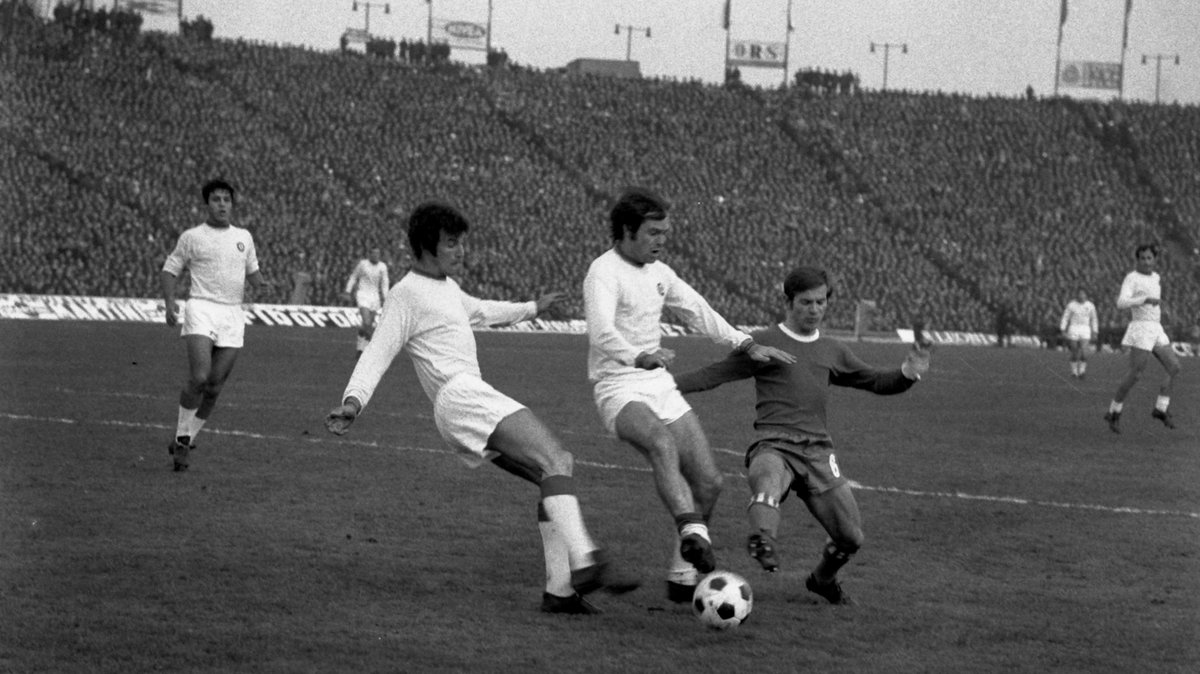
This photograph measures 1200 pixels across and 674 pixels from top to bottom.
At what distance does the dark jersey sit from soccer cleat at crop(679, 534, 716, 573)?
83 centimetres

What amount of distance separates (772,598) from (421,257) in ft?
7.50

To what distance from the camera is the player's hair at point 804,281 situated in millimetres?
7582

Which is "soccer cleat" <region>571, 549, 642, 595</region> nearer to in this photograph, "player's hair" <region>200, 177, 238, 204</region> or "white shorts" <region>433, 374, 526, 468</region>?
"white shorts" <region>433, 374, 526, 468</region>

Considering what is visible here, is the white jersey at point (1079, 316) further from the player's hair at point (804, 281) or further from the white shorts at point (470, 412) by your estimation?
the white shorts at point (470, 412)

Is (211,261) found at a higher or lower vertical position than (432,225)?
lower

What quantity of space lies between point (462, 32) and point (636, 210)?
190 ft

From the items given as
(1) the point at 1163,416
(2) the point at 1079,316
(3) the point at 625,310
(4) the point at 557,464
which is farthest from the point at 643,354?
(2) the point at 1079,316

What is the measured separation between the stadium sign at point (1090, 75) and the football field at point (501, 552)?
53737 millimetres

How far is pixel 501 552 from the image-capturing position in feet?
27.8

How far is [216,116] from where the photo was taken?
49.8 m

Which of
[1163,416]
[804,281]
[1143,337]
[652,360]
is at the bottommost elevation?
[1163,416]

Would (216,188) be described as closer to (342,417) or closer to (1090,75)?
(342,417)

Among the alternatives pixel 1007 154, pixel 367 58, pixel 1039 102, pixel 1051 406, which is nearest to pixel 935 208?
pixel 1007 154

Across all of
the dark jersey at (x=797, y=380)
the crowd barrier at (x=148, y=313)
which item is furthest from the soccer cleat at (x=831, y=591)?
the crowd barrier at (x=148, y=313)
